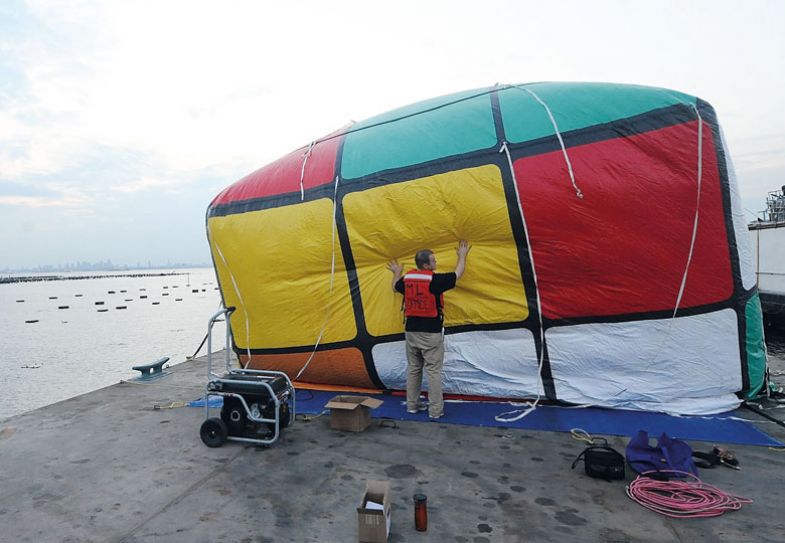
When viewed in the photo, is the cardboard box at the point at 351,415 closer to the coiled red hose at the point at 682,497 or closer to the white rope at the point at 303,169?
the coiled red hose at the point at 682,497

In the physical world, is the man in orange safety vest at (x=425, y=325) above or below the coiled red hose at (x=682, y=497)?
above

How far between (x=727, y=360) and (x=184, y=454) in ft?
16.3

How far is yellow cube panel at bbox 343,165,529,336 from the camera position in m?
A: 4.80

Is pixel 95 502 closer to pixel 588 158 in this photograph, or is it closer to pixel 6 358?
pixel 588 158

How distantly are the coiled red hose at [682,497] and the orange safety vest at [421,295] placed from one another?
213 cm

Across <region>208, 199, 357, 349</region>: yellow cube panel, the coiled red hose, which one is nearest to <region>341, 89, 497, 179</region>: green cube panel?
<region>208, 199, 357, 349</region>: yellow cube panel

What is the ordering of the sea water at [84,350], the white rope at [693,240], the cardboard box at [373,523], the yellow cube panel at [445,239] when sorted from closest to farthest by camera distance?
1. the cardboard box at [373,523]
2. the white rope at [693,240]
3. the yellow cube panel at [445,239]
4. the sea water at [84,350]

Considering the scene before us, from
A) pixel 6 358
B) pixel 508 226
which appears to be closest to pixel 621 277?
pixel 508 226

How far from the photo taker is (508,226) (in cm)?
473

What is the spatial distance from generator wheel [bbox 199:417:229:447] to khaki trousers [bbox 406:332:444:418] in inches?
70.0

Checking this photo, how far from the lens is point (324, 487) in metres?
3.23

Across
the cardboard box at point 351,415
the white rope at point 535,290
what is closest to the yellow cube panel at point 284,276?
the cardboard box at point 351,415

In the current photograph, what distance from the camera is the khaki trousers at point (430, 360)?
458cm

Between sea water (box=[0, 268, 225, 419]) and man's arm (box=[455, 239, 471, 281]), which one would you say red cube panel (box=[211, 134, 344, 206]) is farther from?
sea water (box=[0, 268, 225, 419])
